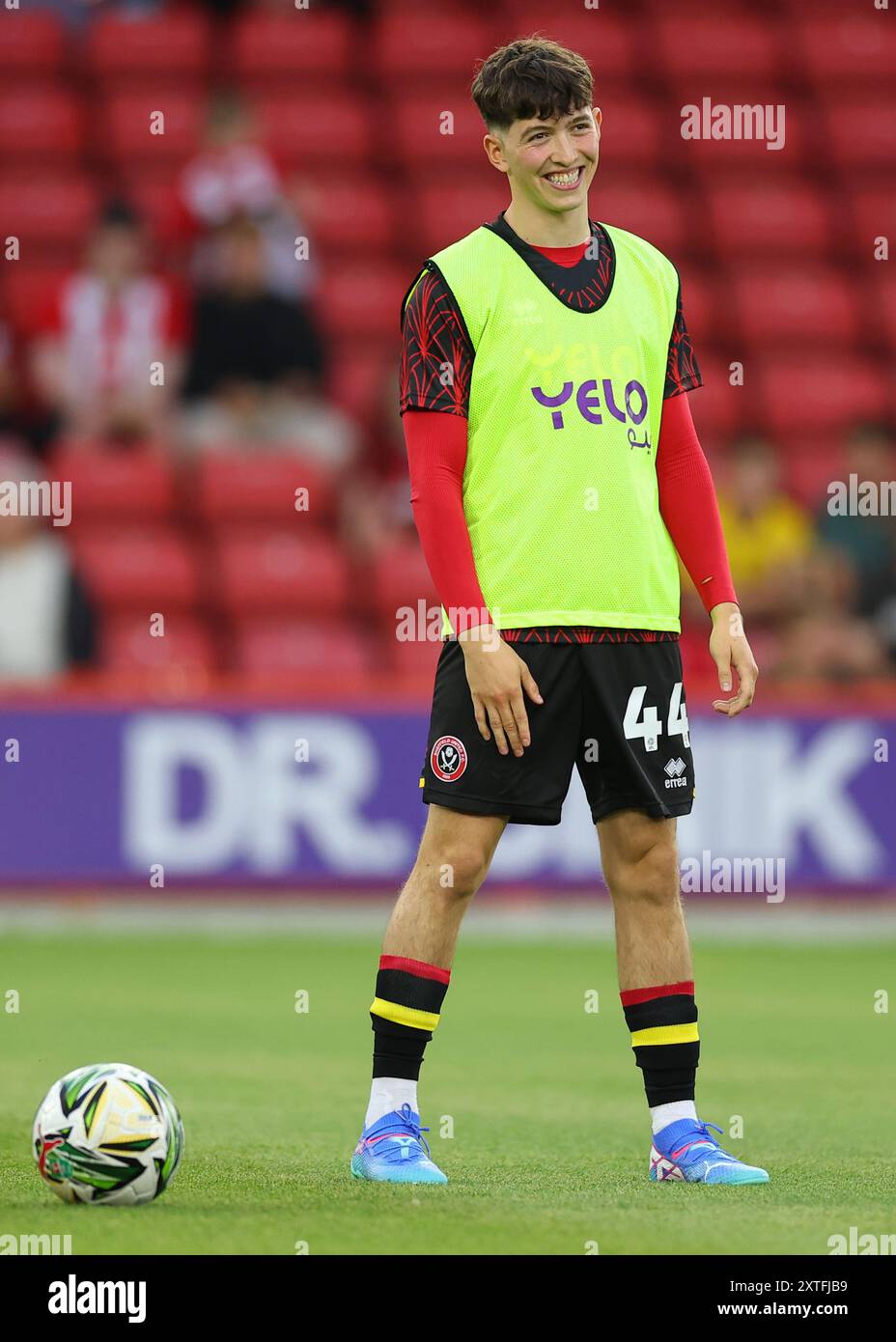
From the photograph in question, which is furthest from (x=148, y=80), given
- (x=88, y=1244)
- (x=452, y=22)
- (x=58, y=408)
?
(x=88, y=1244)

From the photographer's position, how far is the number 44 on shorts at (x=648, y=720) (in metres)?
5.01

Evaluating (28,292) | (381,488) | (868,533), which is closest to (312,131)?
(28,292)

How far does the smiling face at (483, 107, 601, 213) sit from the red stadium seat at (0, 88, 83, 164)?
38.1 ft

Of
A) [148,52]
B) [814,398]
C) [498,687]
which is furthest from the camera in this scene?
[148,52]

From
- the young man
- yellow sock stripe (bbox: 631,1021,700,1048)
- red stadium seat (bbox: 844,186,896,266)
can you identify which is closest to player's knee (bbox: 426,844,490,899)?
the young man

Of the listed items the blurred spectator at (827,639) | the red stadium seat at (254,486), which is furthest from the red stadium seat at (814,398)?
the red stadium seat at (254,486)

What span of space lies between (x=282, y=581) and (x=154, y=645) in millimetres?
950

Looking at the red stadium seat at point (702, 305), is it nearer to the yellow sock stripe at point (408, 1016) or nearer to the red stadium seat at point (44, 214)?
the red stadium seat at point (44, 214)

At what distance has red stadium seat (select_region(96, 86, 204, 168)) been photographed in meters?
16.1

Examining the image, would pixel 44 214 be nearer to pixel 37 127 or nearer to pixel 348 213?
pixel 37 127

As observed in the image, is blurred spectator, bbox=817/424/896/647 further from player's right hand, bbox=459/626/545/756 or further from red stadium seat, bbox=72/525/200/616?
player's right hand, bbox=459/626/545/756

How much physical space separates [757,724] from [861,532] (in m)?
1.80

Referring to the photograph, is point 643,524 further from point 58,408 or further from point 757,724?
point 58,408

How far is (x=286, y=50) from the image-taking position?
16.9 meters
